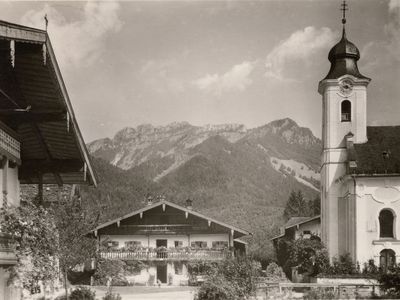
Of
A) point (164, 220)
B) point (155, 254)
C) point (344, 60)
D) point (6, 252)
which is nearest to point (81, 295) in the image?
point (6, 252)

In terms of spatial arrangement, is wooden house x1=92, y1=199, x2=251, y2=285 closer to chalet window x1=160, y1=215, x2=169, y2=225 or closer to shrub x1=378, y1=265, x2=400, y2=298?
chalet window x1=160, y1=215, x2=169, y2=225

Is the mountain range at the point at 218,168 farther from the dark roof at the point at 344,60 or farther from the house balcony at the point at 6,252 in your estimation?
the house balcony at the point at 6,252

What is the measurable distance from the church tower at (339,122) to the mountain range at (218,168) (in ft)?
158

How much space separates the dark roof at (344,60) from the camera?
4772 cm

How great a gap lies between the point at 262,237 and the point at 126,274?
2774 centimetres

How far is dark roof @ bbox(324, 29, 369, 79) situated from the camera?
47.7 m

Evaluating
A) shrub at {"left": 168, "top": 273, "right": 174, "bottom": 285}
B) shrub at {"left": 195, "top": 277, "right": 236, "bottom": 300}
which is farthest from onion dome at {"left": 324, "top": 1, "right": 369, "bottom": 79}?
shrub at {"left": 195, "top": 277, "right": 236, "bottom": 300}

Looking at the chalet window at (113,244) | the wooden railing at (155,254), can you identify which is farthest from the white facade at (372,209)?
the chalet window at (113,244)

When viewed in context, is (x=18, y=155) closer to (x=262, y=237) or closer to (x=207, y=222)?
(x=207, y=222)

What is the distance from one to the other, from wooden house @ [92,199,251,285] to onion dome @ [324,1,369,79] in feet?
40.3

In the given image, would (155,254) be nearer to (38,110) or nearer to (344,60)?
(344,60)

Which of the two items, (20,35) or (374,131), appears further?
(374,131)

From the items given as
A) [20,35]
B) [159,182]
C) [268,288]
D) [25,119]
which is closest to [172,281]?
[268,288]

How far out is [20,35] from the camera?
1346 centimetres
